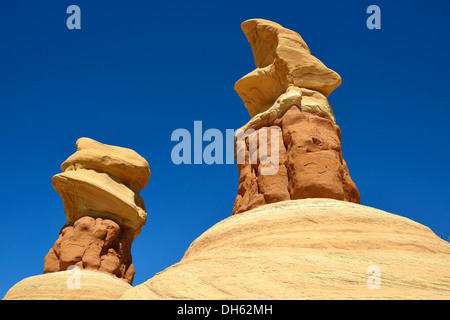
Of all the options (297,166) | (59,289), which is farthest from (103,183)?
(297,166)

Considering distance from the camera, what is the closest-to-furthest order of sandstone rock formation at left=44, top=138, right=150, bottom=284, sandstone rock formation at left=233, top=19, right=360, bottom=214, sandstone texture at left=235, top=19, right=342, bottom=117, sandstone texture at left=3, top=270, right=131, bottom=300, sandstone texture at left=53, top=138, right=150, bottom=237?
sandstone rock formation at left=233, top=19, right=360, bottom=214 → sandstone texture at left=3, top=270, right=131, bottom=300 → sandstone texture at left=235, top=19, right=342, bottom=117 → sandstone rock formation at left=44, top=138, right=150, bottom=284 → sandstone texture at left=53, top=138, right=150, bottom=237

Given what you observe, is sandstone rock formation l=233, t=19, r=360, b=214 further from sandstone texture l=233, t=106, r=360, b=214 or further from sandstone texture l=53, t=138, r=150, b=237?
sandstone texture l=53, t=138, r=150, b=237

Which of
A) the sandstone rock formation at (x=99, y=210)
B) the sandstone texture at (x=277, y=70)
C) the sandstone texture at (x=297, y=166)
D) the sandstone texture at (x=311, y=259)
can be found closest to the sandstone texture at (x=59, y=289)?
the sandstone rock formation at (x=99, y=210)

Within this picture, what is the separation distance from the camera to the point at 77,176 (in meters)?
19.6

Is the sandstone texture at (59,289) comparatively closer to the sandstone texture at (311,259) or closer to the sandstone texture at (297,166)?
the sandstone texture at (297,166)

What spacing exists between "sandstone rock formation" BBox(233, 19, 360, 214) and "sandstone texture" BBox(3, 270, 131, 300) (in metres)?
5.44

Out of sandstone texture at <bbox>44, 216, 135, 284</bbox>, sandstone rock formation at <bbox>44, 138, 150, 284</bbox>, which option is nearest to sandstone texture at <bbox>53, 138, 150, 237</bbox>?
sandstone rock formation at <bbox>44, 138, 150, 284</bbox>

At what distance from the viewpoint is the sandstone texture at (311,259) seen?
22.7ft

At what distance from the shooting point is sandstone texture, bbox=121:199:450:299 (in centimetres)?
693
